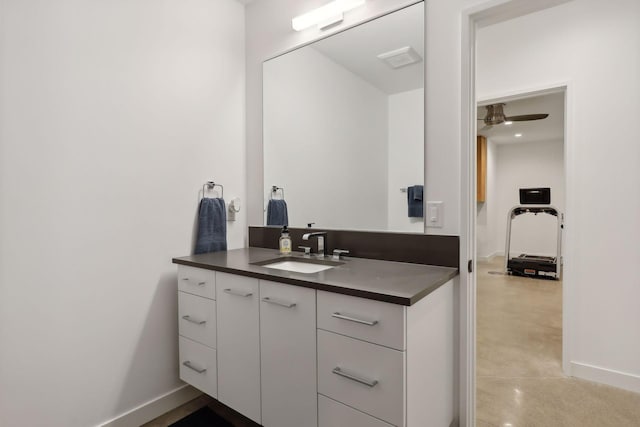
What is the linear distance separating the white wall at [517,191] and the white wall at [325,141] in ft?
18.7

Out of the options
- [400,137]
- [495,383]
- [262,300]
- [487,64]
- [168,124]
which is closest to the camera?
[262,300]

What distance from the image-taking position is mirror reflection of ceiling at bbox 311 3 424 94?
1.66 m

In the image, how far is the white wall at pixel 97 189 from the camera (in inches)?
55.4

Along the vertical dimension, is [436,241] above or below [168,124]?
below

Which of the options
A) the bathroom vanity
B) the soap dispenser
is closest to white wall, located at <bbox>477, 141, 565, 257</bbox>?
the soap dispenser

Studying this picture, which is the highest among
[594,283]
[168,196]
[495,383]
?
[168,196]

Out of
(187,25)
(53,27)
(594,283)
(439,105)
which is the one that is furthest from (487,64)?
(53,27)

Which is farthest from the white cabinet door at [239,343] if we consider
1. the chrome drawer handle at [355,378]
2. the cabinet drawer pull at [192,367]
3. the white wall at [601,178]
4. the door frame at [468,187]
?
the white wall at [601,178]

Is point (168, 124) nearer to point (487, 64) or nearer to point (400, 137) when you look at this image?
point (400, 137)

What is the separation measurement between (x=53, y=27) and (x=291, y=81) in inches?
49.6

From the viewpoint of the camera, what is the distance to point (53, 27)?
1490mm

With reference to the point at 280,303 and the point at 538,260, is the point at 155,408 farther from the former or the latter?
the point at 538,260

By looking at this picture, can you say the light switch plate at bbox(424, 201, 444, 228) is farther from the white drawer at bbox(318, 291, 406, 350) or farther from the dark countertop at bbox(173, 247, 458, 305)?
the white drawer at bbox(318, 291, 406, 350)

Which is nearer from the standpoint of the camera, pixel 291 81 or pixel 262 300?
pixel 262 300
